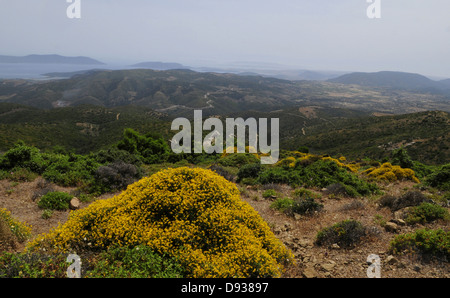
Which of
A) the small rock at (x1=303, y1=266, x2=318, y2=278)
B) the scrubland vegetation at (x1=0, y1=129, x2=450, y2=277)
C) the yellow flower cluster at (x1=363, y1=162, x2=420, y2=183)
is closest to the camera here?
the scrubland vegetation at (x1=0, y1=129, x2=450, y2=277)

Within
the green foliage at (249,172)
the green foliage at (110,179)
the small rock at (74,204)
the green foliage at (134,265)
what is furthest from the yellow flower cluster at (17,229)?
the green foliage at (249,172)

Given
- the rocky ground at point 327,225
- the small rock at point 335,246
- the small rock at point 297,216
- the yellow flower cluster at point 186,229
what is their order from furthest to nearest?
the small rock at point 297,216 < the small rock at point 335,246 < the rocky ground at point 327,225 < the yellow flower cluster at point 186,229

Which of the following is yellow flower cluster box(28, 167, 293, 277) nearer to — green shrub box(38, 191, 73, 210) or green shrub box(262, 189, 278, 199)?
green shrub box(38, 191, 73, 210)

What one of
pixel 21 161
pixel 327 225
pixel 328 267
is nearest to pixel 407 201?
pixel 327 225

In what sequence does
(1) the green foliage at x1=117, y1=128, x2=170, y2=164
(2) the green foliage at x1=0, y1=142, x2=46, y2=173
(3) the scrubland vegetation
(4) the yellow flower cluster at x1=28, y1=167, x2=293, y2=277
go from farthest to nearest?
1. (1) the green foliage at x1=117, y1=128, x2=170, y2=164
2. (2) the green foliage at x1=0, y1=142, x2=46, y2=173
3. (4) the yellow flower cluster at x1=28, y1=167, x2=293, y2=277
4. (3) the scrubland vegetation

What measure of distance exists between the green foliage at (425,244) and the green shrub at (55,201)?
944cm

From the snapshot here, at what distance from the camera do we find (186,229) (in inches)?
183

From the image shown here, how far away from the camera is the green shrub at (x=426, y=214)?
20.7ft

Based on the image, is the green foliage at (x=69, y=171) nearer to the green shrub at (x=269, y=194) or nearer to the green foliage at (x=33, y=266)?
the green foliage at (x=33, y=266)

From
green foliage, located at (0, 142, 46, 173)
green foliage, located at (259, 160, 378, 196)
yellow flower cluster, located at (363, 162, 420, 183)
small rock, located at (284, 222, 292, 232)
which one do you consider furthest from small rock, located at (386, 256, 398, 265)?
green foliage, located at (0, 142, 46, 173)

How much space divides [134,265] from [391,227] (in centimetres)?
634

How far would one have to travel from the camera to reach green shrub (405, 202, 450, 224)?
6.32 metres

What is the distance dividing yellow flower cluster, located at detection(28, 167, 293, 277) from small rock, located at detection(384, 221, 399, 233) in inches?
128

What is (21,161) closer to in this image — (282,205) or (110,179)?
(110,179)
